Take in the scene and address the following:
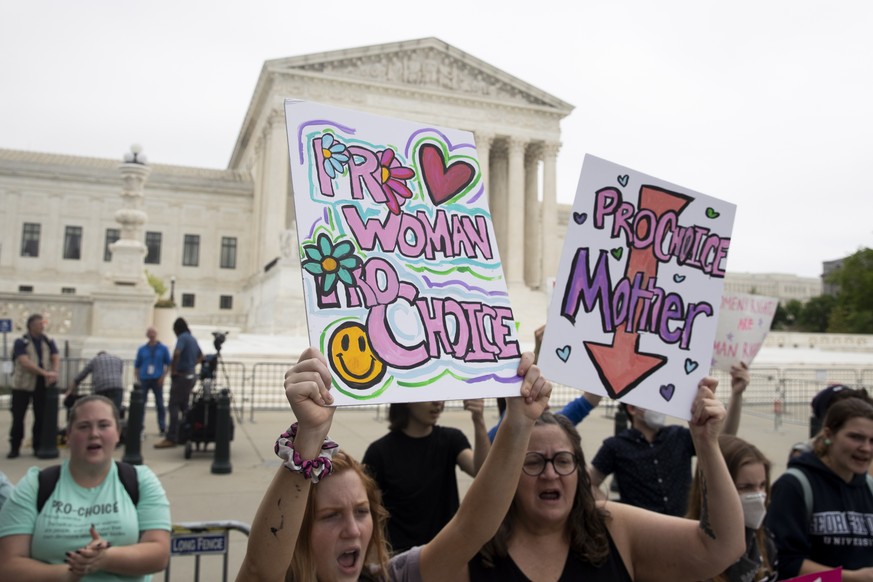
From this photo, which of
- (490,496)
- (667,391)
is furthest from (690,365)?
Answer: (490,496)

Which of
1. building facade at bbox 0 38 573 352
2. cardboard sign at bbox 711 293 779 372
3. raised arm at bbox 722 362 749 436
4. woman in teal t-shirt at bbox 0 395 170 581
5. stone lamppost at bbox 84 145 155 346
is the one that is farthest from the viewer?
building facade at bbox 0 38 573 352

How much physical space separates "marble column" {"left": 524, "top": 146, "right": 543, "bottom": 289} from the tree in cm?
2911

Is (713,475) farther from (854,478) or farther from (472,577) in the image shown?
(854,478)

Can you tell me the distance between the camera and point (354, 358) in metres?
2.08

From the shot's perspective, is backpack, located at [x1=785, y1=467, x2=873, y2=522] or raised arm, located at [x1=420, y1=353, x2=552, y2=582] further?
backpack, located at [x1=785, y1=467, x2=873, y2=522]

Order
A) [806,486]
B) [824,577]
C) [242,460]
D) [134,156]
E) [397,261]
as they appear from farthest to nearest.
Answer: [134,156] < [242,460] < [806,486] < [824,577] < [397,261]

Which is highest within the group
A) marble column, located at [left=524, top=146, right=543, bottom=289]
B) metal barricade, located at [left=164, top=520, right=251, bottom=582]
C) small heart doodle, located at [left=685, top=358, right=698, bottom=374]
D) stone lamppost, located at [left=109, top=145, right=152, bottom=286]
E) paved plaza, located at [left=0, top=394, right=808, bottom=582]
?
marble column, located at [left=524, top=146, right=543, bottom=289]

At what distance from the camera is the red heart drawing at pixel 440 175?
8.14 feet

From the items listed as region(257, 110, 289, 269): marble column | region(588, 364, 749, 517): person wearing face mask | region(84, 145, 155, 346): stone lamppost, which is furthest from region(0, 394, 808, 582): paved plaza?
region(257, 110, 289, 269): marble column

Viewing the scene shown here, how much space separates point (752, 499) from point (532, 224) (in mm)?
48760

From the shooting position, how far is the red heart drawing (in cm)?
248

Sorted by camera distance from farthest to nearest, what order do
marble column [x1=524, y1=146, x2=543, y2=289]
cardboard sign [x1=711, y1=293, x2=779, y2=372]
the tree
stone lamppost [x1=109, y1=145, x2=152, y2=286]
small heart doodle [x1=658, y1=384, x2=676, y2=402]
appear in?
the tree
marble column [x1=524, y1=146, x2=543, y2=289]
stone lamppost [x1=109, y1=145, x2=152, y2=286]
cardboard sign [x1=711, y1=293, x2=779, y2=372]
small heart doodle [x1=658, y1=384, x2=676, y2=402]

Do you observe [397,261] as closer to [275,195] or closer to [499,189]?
[275,195]

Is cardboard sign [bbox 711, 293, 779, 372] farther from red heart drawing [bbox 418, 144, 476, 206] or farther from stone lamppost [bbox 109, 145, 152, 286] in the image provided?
stone lamppost [bbox 109, 145, 152, 286]
